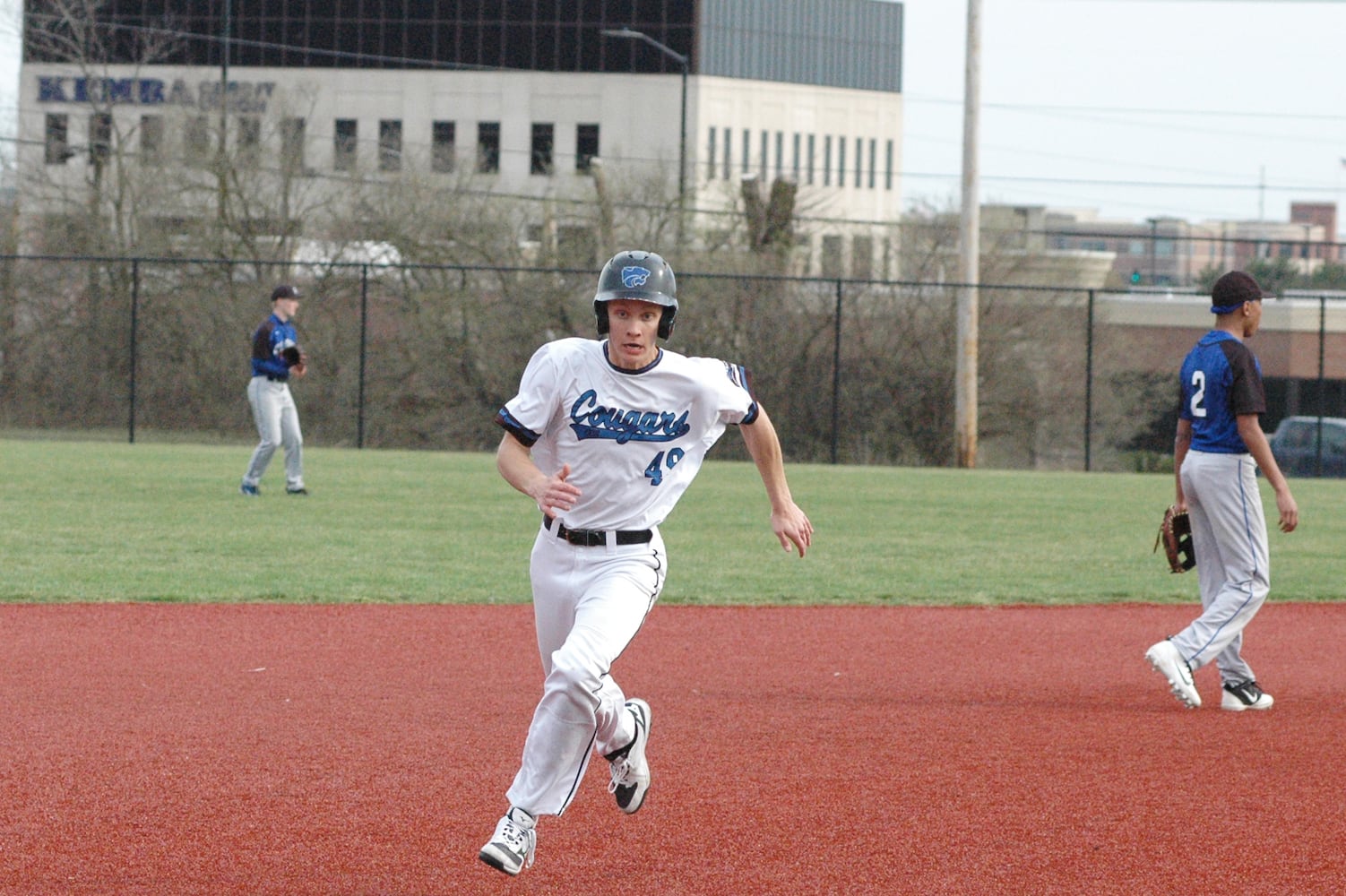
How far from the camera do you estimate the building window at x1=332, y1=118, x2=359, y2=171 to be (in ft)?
141

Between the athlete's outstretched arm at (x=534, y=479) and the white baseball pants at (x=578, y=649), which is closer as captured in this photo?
the athlete's outstretched arm at (x=534, y=479)

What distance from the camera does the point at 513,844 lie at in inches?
190

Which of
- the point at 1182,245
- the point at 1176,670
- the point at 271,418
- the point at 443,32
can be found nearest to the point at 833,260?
the point at 271,418

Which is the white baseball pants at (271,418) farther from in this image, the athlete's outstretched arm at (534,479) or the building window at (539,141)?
the building window at (539,141)

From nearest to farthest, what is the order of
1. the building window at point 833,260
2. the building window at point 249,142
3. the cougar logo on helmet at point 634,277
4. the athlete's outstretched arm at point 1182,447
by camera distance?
the cougar logo on helmet at point 634,277
the athlete's outstretched arm at point 1182,447
the building window at point 833,260
the building window at point 249,142

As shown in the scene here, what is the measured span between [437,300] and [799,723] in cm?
2423

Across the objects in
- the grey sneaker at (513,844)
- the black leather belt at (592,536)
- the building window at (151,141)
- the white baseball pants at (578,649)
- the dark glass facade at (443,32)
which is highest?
the dark glass facade at (443,32)

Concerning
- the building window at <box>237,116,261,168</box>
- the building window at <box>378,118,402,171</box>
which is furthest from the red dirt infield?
the building window at <box>378,118,402,171</box>

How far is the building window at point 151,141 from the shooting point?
125ft

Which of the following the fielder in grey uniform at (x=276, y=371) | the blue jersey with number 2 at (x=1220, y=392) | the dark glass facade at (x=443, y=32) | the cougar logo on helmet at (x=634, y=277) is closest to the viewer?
the cougar logo on helmet at (x=634, y=277)

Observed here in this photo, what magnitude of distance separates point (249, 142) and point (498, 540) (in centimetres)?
2810

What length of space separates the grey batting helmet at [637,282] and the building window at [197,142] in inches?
1363

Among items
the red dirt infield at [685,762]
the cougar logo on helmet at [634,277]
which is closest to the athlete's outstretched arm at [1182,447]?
the red dirt infield at [685,762]

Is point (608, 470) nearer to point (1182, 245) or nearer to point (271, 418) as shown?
point (271, 418)
